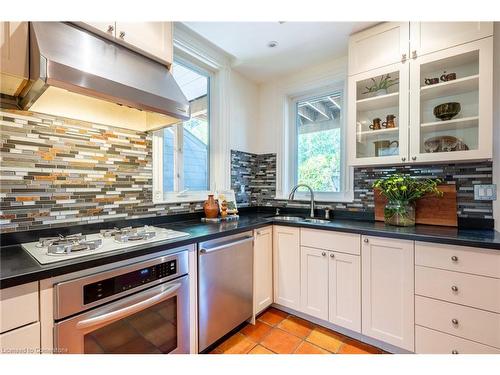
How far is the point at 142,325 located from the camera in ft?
3.86

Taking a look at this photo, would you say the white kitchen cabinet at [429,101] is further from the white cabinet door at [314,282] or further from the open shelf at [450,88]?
the white cabinet door at [314,282]

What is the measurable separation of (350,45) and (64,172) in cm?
232

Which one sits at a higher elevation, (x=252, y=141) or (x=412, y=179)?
(x=252, y=141)

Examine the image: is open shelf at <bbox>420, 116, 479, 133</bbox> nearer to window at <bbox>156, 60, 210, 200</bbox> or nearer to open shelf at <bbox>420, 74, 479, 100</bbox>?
open shelf at <bbox>420, 74, 479, 100</bbox>

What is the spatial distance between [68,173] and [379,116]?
2.34 meters

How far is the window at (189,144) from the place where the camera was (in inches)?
80.1

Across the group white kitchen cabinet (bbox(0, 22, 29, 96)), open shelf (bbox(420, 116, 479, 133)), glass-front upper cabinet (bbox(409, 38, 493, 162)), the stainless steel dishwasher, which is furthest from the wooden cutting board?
white kitchen cabinet (bbox(0, 22, 29, 96))

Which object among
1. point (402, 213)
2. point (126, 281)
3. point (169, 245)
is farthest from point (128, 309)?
point (402, 213)

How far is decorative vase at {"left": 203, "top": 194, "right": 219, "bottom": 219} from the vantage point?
6.97 ft

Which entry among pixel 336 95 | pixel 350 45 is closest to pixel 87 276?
pixel 350 45
